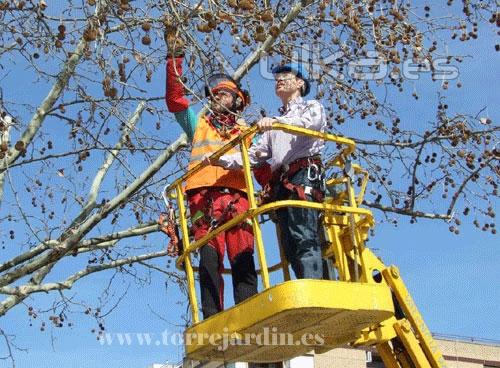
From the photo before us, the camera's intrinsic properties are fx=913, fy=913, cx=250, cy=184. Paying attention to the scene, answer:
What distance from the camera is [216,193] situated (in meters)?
7.38

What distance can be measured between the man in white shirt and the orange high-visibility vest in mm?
251

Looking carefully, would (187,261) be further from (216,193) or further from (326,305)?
(326,305)

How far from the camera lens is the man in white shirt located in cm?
677

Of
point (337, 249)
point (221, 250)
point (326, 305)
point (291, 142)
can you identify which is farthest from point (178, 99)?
point (326, 305)

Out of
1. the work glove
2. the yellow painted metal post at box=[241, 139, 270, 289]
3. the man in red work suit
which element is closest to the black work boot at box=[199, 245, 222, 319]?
the man in red work suit

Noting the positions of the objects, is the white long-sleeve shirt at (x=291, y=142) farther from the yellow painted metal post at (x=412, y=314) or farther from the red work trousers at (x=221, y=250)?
Result: the yellow painted metal post at (x=412, y=314)

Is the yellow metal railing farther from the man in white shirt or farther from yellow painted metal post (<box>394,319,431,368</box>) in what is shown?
yellow painted metal post (<box>394,319,431,368</box>)

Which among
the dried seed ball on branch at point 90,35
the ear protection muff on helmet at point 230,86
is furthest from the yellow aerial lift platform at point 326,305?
the dried seed ball on branch at point 90,35

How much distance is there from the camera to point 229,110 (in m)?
7.29

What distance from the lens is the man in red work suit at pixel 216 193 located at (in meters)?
7.13

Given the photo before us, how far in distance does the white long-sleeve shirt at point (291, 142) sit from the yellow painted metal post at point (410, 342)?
156cm

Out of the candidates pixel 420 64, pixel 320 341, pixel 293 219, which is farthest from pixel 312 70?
pixel 320 341

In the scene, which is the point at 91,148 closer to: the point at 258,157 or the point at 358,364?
the point at 258,157

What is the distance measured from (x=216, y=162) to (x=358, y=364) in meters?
23.4
